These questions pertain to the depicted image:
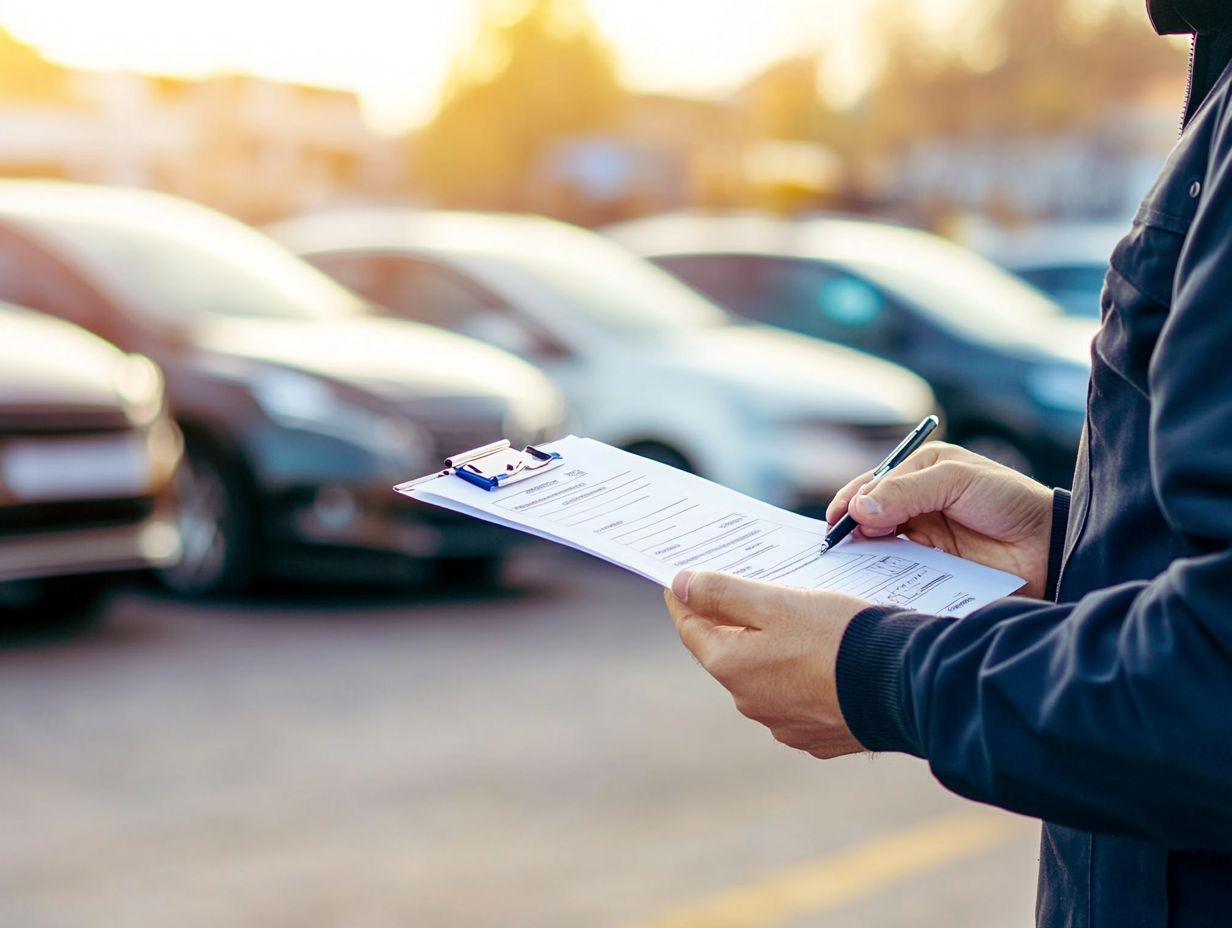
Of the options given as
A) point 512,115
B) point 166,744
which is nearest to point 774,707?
point 166,744

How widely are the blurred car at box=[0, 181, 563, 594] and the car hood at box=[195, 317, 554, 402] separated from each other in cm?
1

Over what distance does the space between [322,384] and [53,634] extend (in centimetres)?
138

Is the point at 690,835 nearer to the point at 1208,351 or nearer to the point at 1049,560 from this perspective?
the point at 1049,560

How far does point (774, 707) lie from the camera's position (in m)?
1.40

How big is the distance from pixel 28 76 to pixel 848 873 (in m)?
43.1

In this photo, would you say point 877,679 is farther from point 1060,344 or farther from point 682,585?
point 1060,344

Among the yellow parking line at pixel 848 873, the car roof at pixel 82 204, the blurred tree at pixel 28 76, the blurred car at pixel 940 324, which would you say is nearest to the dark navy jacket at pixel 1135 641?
the yellow parking line at pixel 848 873

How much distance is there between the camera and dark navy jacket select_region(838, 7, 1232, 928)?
111cm

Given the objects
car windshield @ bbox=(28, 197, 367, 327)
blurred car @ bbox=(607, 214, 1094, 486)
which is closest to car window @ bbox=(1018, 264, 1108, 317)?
blurred car @ bbox=(607, 214, 1094, 486)

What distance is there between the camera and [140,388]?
5.98 m

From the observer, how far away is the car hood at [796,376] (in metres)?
7.33

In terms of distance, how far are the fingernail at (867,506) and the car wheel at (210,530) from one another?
494 cm

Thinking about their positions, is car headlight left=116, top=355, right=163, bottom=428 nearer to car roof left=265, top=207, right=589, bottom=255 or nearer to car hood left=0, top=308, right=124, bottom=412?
car hood left=0, top=308, right=124, bottom=412

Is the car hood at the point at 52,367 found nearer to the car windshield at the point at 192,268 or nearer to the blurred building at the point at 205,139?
the car windshield at the point at 192,268
